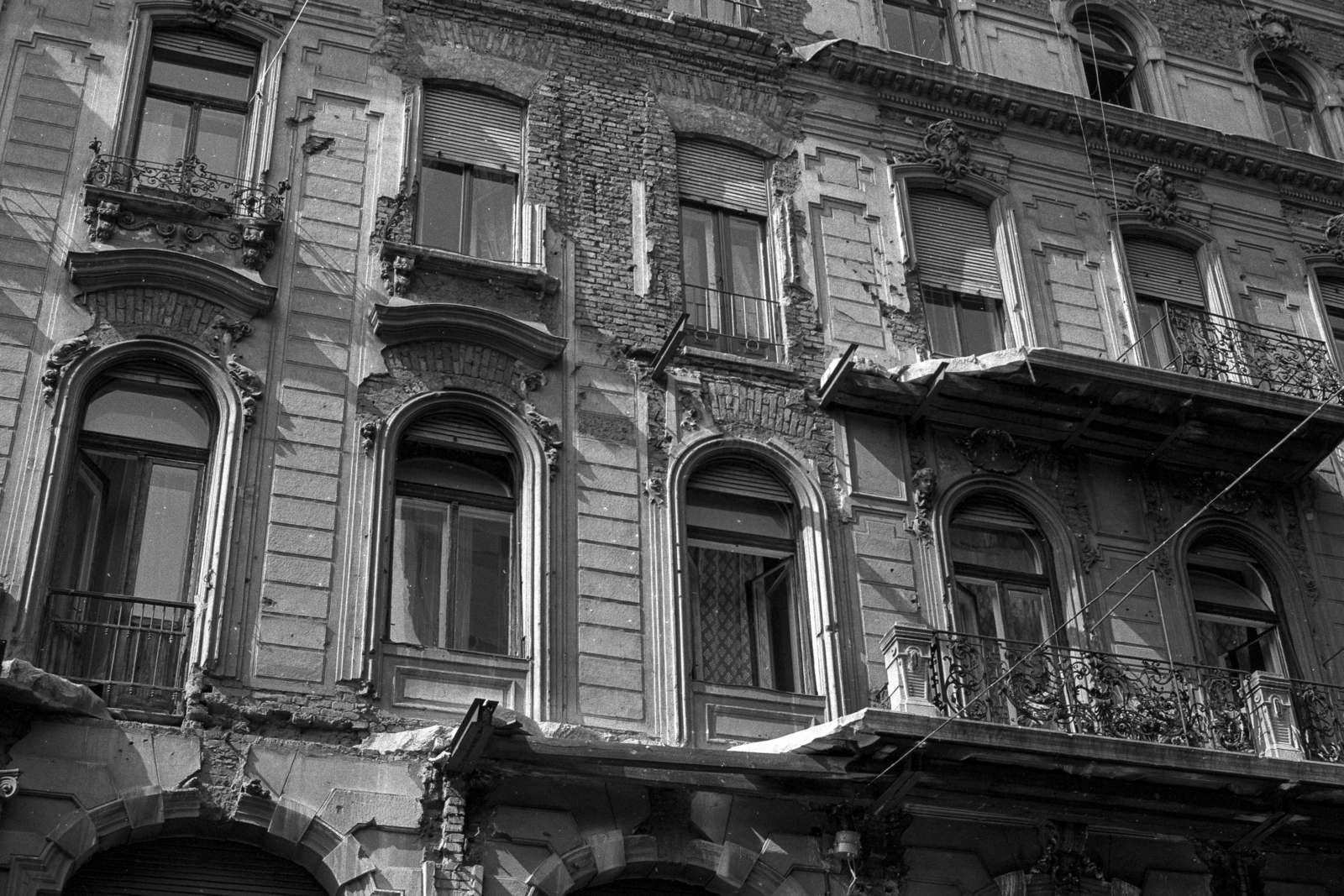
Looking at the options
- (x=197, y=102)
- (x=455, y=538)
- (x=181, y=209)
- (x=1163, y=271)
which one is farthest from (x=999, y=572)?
(x=197, y=102)

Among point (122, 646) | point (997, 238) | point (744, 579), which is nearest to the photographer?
point (122, 646)

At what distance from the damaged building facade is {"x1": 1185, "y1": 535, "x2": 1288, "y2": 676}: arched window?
5cm

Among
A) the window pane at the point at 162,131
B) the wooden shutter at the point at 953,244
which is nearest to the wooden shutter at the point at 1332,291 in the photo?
the wooden shutter at the point at 953,244

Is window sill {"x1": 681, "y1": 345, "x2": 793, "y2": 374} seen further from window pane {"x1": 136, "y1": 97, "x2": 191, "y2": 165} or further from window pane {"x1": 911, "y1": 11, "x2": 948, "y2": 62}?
window pane {"x1": 911, "y1": 11, "x2": 948, "y2": 62}

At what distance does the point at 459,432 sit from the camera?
14156 millimetres

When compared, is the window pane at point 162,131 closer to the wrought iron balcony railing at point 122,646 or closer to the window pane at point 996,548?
the wrought iron balcony railing at point 122,646

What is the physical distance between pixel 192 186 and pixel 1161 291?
34.7 ft

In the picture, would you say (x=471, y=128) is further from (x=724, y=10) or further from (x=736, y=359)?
(x=724, y=10)

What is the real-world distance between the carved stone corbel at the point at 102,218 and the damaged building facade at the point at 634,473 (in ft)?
0.10

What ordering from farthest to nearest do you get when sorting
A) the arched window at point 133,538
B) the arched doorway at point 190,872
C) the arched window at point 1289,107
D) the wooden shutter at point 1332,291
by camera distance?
the arched window at point 1289,107
the wooden shutter at point 1332,291
the arched window at point 133,538
the arched doorway at point 190,872

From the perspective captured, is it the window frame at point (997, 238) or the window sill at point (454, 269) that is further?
the window frame at point (997, 238)

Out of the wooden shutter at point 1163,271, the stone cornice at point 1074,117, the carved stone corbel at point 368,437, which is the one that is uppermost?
the stone cornice at point 1074,117

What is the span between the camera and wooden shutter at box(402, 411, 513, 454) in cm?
1401

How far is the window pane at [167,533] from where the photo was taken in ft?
41.3
